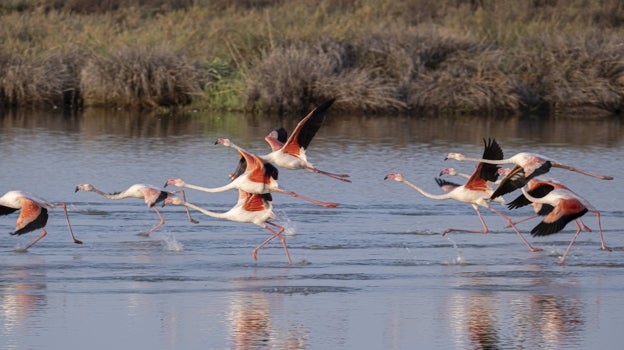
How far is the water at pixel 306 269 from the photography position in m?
9.45

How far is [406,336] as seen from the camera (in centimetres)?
938

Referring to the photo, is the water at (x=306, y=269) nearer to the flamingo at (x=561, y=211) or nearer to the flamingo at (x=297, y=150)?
the flamingo at (x=561, y=211)

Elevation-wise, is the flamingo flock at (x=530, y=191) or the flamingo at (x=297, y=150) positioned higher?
the flamingo at (x=297, y=150)

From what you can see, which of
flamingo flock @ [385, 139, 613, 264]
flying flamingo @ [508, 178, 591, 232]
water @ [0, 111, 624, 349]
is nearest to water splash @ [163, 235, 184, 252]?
water @ [0, 111, 624, 349]

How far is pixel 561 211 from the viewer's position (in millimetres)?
12406

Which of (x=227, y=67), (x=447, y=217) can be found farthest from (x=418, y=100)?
(x=447, y=217)

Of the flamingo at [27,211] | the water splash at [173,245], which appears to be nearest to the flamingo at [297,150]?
the water splash at [173,245]

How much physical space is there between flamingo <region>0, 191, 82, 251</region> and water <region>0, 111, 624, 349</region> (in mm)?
227

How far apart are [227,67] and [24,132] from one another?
5.68 metres

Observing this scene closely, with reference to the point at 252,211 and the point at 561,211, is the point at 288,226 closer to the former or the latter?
the point at 252,211

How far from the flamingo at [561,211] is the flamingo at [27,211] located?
4.10m

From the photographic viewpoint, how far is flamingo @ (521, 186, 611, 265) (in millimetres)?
12273

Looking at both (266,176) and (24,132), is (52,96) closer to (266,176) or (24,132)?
(24,132)

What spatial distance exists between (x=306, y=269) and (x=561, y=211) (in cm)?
239
